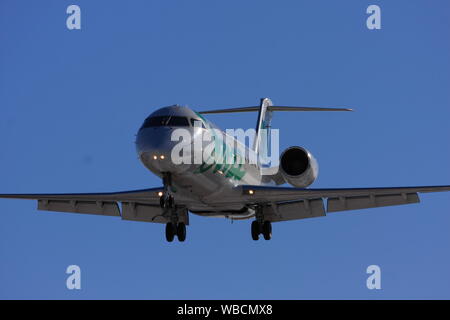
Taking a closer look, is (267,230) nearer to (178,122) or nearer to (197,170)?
(197,170)

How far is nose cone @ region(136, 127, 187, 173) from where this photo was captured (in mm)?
22719

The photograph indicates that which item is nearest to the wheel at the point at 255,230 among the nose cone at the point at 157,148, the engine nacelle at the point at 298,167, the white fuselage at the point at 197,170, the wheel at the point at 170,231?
the white fuselage at the point at 197,170

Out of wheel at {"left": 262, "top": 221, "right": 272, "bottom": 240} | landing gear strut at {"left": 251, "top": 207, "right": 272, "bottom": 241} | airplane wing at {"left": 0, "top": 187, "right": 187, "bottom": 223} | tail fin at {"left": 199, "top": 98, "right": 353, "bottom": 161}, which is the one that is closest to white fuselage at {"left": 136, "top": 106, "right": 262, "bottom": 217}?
landing gear strut at {"left": 251, "top": 207, "right": 272, "bottom": 241}

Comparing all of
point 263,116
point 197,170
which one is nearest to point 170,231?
point 197,170

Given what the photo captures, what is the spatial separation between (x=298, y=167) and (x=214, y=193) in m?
2.91

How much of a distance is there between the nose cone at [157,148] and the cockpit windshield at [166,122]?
0.19 m

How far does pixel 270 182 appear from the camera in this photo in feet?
95.3

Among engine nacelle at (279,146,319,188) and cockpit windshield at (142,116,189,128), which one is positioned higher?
cockpit windshield at (142,116,189,128)

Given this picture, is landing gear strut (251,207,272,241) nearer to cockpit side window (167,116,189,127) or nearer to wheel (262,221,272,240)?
wheel (262,221,272,240)

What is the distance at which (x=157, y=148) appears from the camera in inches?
894

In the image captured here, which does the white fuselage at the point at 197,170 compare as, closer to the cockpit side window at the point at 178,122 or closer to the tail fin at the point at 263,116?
the cockpit side window at the point at 178,122

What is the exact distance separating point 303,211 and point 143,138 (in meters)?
6.65
